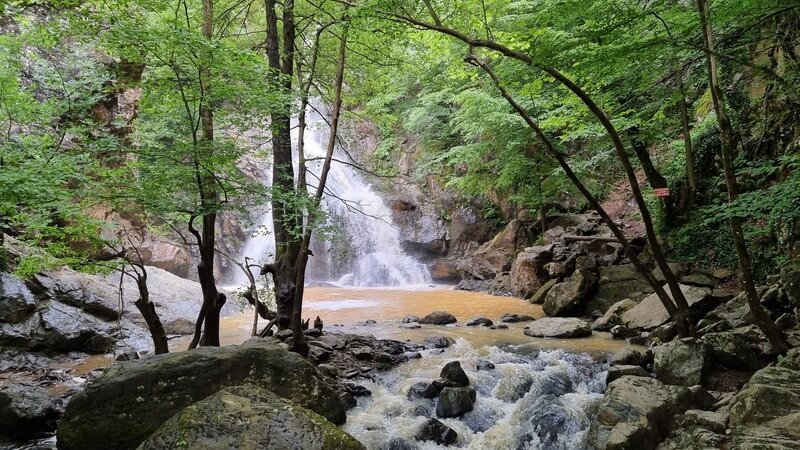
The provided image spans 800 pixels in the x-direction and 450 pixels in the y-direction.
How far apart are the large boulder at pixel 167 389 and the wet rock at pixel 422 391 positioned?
116cm

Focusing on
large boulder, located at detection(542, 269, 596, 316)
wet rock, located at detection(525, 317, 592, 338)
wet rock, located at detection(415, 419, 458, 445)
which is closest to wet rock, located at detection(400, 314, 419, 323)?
wet rock, located at detection(525, 317, 592, 338)

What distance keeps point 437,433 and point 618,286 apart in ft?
26.0

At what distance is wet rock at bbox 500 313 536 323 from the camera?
11414 millimetres

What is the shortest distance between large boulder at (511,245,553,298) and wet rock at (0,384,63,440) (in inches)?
476

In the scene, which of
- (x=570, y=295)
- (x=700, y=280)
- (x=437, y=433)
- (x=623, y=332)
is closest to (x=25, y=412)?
(x=437, y=433)

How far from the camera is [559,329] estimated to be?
9617 mm

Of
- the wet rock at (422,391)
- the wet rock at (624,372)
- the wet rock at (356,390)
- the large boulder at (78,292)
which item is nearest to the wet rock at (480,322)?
the wet rock at (624,372)

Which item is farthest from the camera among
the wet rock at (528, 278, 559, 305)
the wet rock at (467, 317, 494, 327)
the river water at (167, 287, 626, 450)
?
the wet rock at (528, 278, 559, 305)

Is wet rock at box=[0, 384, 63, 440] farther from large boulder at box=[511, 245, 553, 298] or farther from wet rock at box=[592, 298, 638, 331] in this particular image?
large boulder at box=[511, 245, 553, 298]

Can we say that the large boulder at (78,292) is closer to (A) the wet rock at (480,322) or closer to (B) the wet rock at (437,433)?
(B) the wet rock at (437,433)

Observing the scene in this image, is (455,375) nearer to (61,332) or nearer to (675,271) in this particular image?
(675,271)

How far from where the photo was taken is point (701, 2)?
5492 millimetres

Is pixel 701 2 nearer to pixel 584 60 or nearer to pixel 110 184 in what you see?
pixel 584 60

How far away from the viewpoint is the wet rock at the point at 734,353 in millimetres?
5977
